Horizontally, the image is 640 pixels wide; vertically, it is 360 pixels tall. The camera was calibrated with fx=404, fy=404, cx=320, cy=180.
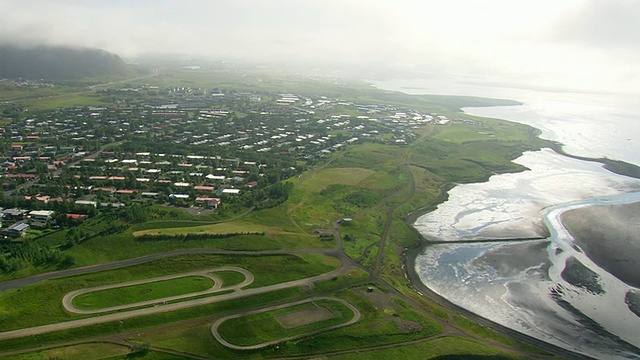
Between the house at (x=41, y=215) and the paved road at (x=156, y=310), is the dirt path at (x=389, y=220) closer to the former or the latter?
the paved road at (x=156, y=310)

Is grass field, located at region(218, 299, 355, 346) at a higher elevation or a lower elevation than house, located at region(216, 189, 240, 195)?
lower

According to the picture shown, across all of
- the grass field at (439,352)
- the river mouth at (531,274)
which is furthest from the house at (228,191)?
the grass field at (439,352)

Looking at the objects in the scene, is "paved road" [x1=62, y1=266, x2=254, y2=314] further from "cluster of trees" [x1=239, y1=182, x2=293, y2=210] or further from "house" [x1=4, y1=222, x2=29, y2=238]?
"cluster of trees" [x1=239, y1=182, x2=293, y2=210]

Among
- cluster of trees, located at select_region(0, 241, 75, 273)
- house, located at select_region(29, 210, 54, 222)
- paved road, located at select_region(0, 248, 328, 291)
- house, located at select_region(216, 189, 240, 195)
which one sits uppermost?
house, located at select_region(216, 189, 240, 195)

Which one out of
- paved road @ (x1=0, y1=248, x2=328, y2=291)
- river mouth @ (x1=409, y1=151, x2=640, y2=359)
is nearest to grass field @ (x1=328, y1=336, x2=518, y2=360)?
river mouth @ (x1=409, y1=151, x2=640, y2=359)

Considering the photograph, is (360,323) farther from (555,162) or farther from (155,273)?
(555,162)

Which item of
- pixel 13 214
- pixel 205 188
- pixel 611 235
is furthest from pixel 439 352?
pixel 13 214
